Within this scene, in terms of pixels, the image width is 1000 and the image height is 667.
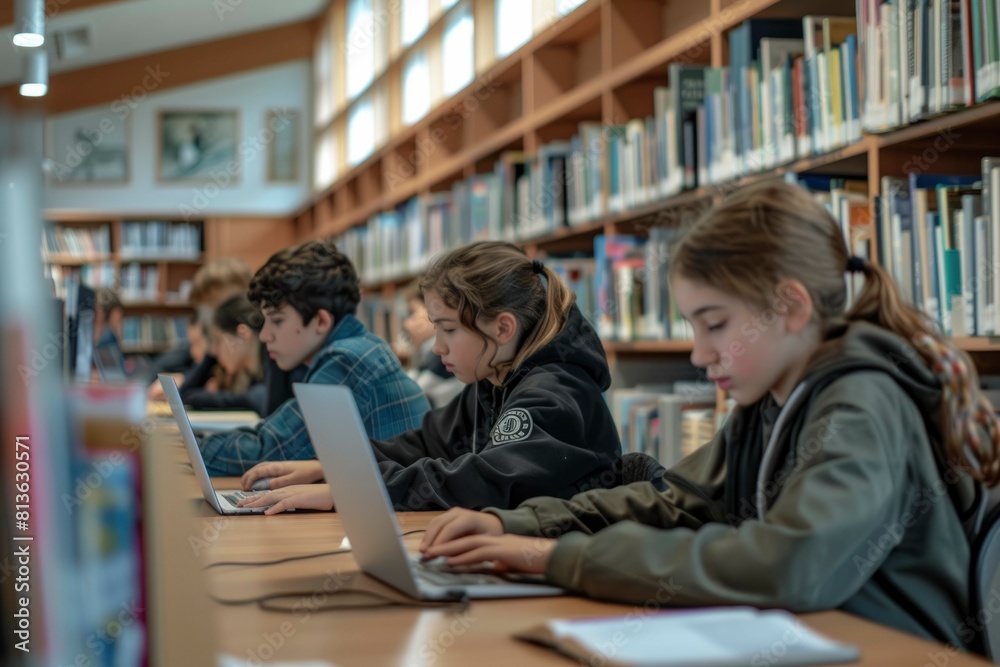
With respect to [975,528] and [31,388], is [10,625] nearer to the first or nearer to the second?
[31,388]

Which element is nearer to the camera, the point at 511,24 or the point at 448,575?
the point at 448,575

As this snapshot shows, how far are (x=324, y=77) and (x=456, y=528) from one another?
879cm

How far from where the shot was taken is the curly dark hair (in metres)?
2.52

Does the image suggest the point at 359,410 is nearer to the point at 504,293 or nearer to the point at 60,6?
the point at 504,293

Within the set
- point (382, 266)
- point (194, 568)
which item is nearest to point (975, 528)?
point (194, 568)

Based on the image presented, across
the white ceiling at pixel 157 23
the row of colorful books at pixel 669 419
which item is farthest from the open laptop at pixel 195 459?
the white ceiling at pixel 157 23

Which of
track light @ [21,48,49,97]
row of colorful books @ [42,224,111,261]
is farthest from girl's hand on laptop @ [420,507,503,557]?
row of colorful books @ [42,224,111,261]

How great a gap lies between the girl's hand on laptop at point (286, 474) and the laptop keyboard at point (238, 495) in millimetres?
12

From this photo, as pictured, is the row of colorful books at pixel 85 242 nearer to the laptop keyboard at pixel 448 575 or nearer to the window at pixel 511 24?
the window at pixel 511 24

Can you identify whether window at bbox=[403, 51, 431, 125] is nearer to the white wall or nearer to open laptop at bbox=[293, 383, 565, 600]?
the white wall

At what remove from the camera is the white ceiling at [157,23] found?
801cm

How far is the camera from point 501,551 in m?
1.13

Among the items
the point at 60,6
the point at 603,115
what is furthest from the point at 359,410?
the point at 60,6

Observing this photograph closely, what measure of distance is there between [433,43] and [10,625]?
6027 millimetres
